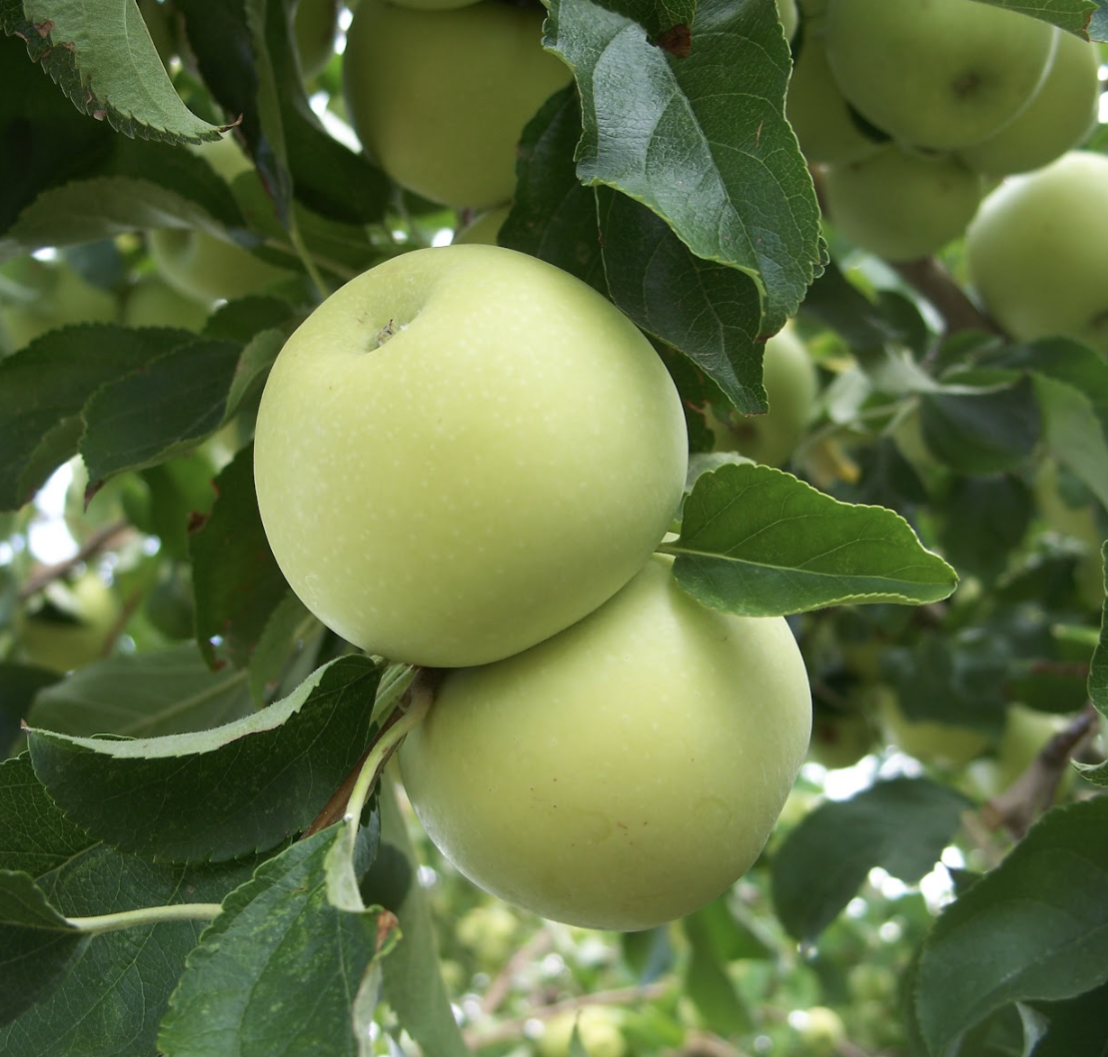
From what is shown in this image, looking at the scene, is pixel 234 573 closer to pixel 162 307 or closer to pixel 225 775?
pixel 225 775

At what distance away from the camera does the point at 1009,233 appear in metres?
1.38

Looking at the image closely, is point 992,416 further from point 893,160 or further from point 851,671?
point 851,671

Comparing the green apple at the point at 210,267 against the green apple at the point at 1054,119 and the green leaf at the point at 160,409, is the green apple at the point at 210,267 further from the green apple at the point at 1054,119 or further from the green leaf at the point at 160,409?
the green apple at the point at 1054,119

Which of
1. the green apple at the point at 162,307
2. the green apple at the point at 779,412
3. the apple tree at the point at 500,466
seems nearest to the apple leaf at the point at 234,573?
the apple tree at the point at 500,466

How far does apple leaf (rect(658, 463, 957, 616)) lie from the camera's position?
0.57m

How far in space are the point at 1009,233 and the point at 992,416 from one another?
13.2 inches

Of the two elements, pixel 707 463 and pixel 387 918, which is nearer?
pixel 387 918

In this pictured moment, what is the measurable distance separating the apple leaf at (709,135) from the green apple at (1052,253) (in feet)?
2.82

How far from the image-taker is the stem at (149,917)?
23.7 inches

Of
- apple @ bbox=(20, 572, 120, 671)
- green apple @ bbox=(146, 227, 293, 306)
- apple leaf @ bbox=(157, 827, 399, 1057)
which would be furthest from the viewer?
apple @ bbox=(20, 572, 120, 671)

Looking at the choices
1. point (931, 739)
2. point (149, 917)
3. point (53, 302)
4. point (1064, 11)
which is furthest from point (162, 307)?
point (931, 739)

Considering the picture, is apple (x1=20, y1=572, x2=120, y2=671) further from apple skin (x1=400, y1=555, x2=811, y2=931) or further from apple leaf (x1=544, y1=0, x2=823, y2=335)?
apple leaf (x1=544, y1=0, x2=823, y2=335)

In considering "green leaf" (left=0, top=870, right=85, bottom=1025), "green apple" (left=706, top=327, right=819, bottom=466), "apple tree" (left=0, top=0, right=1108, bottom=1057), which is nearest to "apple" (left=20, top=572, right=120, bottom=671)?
"apple tree" (left=0, top=0, right=1108, bottom=1057)

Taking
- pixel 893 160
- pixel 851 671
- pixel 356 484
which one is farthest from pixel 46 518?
pixel 356 484
